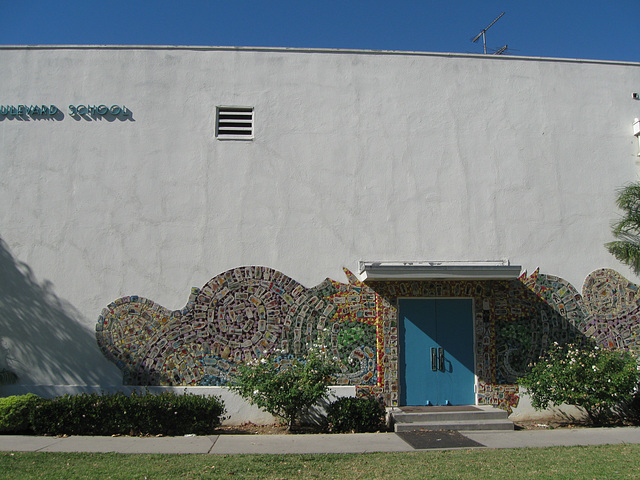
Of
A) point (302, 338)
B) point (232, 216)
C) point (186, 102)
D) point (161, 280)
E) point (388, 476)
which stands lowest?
point (388, 476)

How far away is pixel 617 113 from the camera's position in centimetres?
1339

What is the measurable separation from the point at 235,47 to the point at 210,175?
299cm

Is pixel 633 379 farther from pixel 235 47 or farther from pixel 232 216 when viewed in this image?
pixel 235 47

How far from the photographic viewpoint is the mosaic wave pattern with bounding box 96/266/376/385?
1173 cm

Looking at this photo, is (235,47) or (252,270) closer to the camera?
(252,270)

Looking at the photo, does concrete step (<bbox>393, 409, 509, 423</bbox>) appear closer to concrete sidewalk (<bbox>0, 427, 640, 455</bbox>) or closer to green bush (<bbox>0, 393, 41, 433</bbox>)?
concrete sidewalk (<bbox>0, 427, 640, 455</bbox>)

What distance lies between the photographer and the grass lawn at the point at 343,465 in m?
7.30

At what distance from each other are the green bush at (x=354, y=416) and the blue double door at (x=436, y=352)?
1176 millimetres

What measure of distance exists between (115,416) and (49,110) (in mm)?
6799

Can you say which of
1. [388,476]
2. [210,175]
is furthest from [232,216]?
[388,476]

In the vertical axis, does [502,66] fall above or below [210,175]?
above

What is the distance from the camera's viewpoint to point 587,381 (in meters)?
11.0

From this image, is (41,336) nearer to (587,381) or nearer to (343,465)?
(343,465)

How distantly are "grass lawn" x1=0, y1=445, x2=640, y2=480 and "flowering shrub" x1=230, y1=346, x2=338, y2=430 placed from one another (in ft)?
6.73
